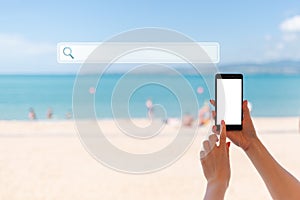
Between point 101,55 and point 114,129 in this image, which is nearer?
point 101,55

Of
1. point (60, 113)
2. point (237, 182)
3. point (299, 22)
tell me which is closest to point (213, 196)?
point (237, 182)

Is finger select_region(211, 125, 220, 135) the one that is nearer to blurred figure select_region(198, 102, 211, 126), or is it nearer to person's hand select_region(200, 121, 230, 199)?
person's hand select_region(200, 121, 230, 199)

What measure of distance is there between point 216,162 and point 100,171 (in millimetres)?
2631

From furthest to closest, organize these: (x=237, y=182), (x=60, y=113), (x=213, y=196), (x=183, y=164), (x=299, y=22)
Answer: (x=299, y=22), (x=60, y=113), (x=183, y=164), (x=237, y=182), (x=213, y=196)

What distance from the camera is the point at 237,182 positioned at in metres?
2.71

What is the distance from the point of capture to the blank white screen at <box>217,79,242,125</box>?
2.45ft

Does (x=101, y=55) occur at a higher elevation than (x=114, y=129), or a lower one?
higher

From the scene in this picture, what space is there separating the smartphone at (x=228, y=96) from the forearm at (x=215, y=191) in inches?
4.8

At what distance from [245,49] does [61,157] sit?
131 inches

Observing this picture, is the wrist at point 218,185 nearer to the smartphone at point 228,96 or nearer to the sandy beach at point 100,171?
the smartphone at point 228,96

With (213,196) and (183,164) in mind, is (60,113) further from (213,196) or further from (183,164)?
(213,196)

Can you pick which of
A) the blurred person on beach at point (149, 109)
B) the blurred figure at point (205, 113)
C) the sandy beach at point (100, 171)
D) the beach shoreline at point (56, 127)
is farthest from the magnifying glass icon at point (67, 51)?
the beach shoreline at point (56, 127)

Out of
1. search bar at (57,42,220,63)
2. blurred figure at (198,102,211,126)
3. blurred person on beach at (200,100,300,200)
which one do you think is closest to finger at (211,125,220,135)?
blurred person on beach at (200,100,300,200)

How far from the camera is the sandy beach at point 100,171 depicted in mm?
2684
